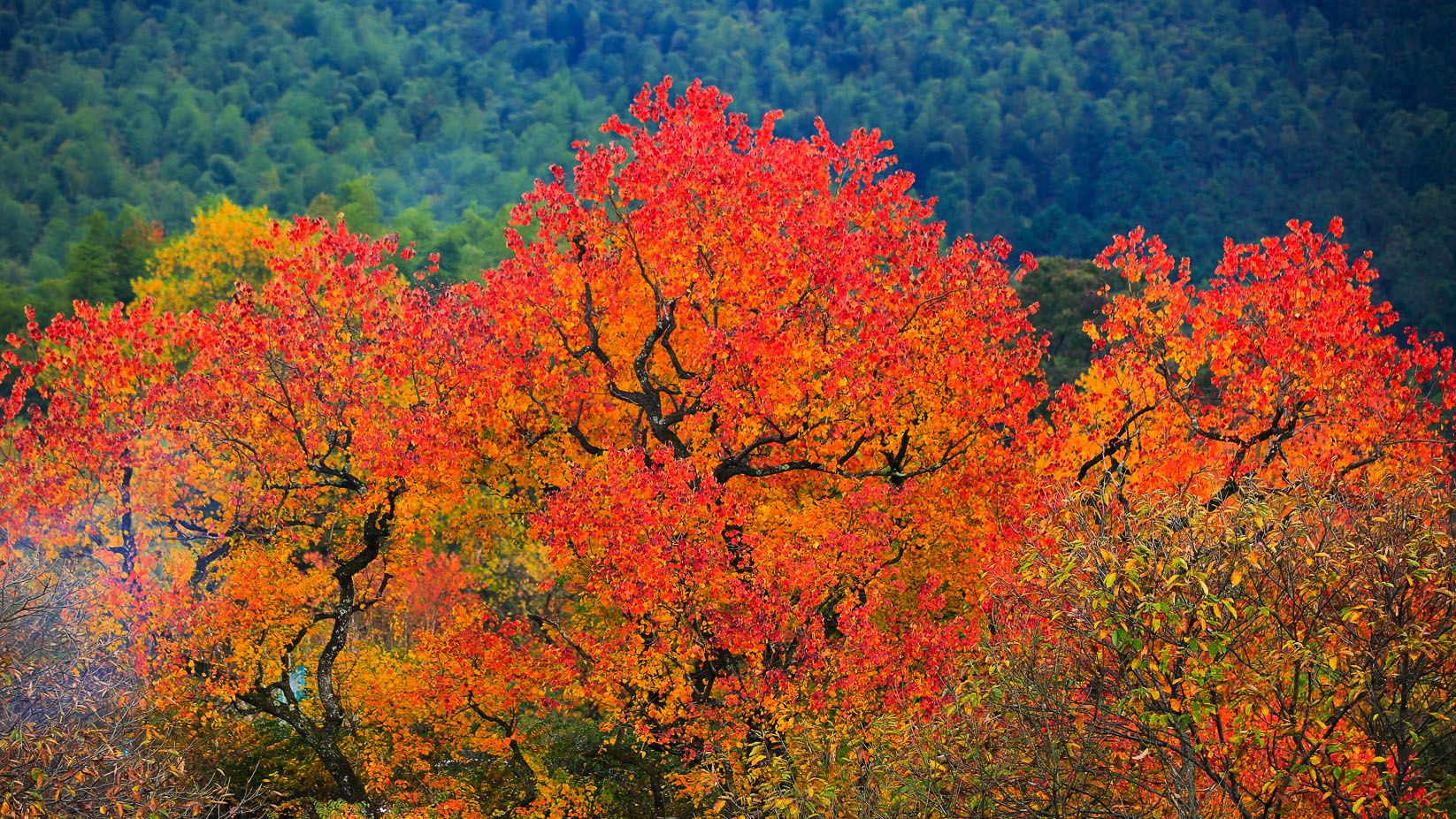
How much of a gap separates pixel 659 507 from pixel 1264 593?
10411 millimetres

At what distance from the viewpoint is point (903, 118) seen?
164 m

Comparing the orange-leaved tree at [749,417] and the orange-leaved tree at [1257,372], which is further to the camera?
the orange-leaved tree at [1257,372]

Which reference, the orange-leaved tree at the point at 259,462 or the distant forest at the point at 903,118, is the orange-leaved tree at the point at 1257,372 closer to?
the orange-leaved tree at the point at 259,462

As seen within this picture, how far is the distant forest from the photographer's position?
405 ft

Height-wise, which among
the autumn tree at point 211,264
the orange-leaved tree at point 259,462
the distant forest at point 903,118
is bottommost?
the orange-leaved tree at point 259,462

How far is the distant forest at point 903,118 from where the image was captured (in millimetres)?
123312

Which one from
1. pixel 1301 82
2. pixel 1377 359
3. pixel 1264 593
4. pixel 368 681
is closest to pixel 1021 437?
pixel 1377 359

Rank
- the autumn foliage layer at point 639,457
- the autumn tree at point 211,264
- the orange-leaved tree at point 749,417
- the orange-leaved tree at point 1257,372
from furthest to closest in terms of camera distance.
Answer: the autumn tree at point 211,264, the orange-leaved tree at point 1257,372, the autumn foliage layer at point 639,457, the orange-leaved tree at point 749,417

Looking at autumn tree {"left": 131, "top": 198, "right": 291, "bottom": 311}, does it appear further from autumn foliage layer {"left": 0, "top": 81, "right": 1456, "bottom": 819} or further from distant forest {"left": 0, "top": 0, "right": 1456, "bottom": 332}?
autumn foliage layer {"left": 0, "top": 81, "right": 1456, "bottom": 819}


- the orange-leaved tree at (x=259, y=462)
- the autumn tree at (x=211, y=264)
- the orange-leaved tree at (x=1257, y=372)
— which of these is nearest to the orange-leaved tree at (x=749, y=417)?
the orange-leaved tree at (x=1257, y=372)

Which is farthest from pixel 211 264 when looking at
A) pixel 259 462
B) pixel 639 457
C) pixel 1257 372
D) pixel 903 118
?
pixel 903 118

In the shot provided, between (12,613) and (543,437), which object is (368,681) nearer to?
(543,437)

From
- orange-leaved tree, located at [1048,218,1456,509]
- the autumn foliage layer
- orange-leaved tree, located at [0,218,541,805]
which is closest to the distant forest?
orange-leaved tree, located at [0,218,541,805]

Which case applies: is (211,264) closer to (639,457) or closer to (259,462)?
(259,462)
